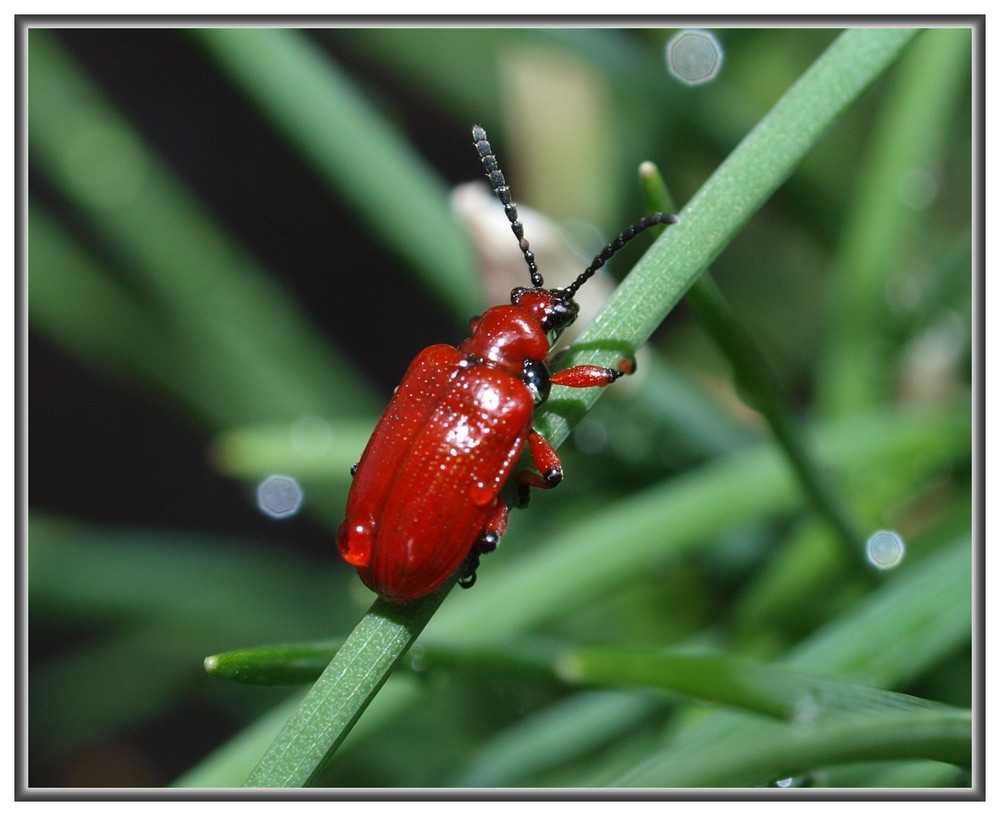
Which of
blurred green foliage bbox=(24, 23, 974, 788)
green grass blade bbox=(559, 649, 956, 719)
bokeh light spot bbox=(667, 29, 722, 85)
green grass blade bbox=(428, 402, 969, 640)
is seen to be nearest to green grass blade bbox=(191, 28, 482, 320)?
blurred green foliage bbox=(24, 23, 974, 788)

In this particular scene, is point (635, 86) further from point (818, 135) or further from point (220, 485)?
point (220, 485)

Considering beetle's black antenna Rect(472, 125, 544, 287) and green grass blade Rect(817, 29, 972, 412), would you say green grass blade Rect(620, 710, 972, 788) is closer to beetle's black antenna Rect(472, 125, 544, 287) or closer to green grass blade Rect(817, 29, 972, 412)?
beetle's black antenna Rect(472, 125, 544, 287)

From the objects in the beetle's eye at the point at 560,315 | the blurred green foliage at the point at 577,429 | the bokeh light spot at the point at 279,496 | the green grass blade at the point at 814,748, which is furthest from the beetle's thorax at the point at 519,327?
the green grass blade at the point at 814,748

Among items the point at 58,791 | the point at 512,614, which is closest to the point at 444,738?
the point at 512,614

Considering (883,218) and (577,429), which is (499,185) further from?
(883,218)

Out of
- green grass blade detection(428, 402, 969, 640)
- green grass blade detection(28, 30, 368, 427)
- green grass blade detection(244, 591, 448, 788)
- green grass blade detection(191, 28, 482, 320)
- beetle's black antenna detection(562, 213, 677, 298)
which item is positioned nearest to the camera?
green grass blade detection(244, 591, 448, 788)

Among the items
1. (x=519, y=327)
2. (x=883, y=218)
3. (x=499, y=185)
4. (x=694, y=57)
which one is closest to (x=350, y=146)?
(x=499, y=185)
